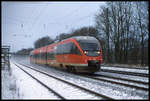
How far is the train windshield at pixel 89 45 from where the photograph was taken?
1547 centimetres

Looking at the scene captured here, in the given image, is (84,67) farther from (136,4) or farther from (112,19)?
(112,19)

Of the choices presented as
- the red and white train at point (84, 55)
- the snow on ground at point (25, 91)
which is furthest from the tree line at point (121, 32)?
the snow on ground at point (25, 91)

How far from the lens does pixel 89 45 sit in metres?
15.7

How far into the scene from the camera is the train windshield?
15.5 m

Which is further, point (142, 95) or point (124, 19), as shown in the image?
point (124, 19)

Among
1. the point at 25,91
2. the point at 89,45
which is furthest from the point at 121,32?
the point at 25,91

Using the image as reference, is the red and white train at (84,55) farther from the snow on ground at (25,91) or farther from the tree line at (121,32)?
the tree line at (121,32)

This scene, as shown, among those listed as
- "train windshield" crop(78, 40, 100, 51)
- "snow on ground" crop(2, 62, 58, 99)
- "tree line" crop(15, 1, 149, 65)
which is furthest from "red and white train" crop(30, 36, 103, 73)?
"tree line" crop(15, 1, 149, 65)

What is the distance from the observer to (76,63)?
1549cm

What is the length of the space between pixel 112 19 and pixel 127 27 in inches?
156

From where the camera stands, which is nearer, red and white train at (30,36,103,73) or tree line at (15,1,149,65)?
red and white train at (30,36,103,73)

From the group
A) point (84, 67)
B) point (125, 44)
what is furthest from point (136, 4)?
point (84, 67)

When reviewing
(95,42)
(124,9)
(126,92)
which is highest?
(124,9)

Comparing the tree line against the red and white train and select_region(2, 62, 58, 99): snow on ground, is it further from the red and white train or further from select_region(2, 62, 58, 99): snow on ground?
select_region(2, 62, 58, 99): snow on ground
